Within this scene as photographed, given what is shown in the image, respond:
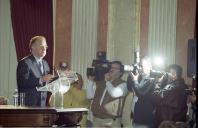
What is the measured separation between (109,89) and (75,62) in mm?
1981

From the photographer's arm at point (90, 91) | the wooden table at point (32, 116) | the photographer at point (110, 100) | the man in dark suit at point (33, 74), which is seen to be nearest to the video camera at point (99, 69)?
the photographer's arm at point (90, 91)

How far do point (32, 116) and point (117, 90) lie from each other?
5.14ft

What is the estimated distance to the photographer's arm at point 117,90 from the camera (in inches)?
233

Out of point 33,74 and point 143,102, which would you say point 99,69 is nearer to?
point 143,102

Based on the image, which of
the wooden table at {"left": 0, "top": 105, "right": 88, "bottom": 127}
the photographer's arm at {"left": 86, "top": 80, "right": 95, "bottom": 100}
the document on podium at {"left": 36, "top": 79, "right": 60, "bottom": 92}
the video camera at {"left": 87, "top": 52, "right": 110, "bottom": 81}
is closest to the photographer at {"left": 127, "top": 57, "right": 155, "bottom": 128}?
the photographer's arm at {"left": 86, "top": 80, "right": 95, "bottom": 100}

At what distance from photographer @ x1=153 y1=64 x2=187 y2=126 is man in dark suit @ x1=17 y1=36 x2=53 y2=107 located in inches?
58.5

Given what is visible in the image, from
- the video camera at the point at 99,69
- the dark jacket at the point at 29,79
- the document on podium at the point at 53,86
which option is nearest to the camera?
the document on podium at the point at 53,86

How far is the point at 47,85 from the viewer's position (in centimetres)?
477

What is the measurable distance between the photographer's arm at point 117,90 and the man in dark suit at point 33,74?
1.10 meters

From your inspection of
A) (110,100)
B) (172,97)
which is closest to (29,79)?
(110,100)

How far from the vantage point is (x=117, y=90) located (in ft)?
19.6

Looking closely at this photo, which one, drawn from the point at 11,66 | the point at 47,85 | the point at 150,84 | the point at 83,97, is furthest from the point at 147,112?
the point at 11,66

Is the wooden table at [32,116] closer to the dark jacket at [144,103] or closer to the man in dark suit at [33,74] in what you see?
the man in dark suit at [33,74]

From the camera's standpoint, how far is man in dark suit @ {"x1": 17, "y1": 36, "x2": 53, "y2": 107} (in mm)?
4924
